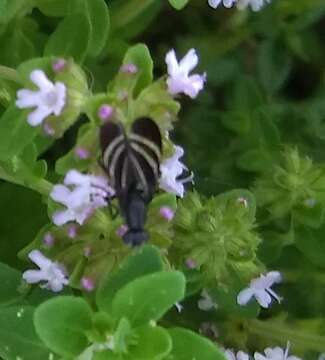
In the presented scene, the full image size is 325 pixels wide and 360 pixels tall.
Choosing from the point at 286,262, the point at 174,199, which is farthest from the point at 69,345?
the point at 286,262

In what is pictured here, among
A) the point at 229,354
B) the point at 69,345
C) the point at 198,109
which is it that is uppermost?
the point at 198,109

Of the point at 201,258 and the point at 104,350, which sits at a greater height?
the point at 201,258

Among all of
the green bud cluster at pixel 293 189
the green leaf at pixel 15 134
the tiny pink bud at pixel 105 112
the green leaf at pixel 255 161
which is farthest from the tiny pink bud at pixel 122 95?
the green leaf at pixel 255 161

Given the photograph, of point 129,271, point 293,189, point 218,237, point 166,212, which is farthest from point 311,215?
point 129,271

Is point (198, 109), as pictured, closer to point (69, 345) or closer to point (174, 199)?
point (174, 199)

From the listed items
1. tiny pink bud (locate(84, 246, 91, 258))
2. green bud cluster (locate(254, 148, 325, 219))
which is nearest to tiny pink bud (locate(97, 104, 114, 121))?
tiny pink bud (locate(84, 246, 91, 258))

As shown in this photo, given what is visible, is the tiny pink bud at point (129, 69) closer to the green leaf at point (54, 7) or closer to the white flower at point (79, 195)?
the white flower at point (79, 195)
